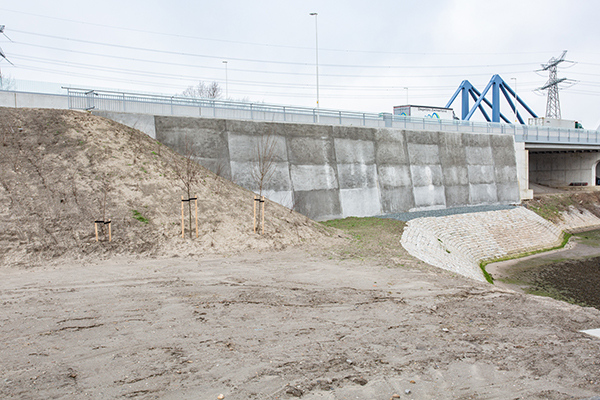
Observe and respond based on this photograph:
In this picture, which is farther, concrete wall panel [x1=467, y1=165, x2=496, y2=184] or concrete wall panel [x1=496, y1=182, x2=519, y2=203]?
concrete wall panel [x1=496, y1=182, x2=519, y2=203]

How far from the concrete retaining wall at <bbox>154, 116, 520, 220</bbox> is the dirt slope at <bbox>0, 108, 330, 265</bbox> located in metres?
3.32

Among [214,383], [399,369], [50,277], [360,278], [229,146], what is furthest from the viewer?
[229,146]

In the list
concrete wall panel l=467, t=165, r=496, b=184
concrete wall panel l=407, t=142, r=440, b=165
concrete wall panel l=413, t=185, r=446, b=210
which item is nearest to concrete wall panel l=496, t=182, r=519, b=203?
concrete wall panel l=467, t=165, r=496, b=184

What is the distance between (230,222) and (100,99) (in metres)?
9.73

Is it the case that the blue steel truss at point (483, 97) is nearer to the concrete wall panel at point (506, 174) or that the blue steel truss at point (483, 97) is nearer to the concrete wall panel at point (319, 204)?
the concrete wall panel at point (506, 174)

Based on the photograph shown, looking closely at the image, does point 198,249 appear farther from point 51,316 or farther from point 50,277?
point 51,316

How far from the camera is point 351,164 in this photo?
2664 centimetres

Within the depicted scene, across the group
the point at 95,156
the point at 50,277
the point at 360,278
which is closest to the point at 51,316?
the point at 50,277

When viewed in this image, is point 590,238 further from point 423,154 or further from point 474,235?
point 423,154

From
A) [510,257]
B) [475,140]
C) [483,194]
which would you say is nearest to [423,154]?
[475,140]

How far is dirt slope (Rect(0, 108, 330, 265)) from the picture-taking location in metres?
13.2

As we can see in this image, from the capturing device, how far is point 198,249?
561 inches

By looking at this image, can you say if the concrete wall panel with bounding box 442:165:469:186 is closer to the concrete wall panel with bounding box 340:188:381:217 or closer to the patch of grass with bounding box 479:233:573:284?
the patch of grass with bounding box 479:233:573:284

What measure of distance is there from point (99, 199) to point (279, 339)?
10249 mm
